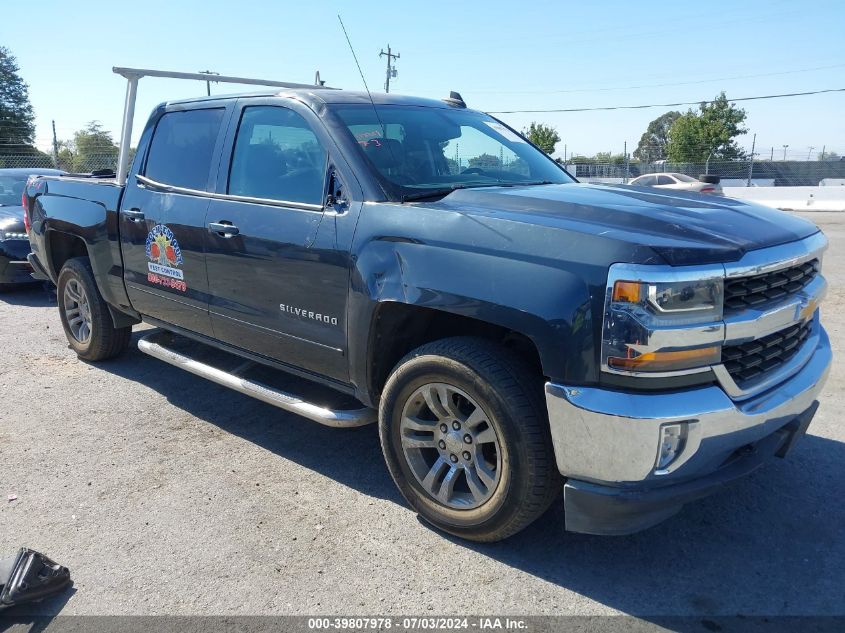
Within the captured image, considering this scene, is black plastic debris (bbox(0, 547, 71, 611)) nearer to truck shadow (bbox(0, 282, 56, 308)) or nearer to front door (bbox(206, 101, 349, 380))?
front door (bbox(206, 101, 349, 380))

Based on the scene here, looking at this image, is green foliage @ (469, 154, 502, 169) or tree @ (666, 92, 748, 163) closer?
green foliage @ (469, 154, 502, 169)

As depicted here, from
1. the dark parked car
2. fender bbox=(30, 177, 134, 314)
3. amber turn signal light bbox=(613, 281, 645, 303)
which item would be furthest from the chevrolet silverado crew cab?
the dark parked car

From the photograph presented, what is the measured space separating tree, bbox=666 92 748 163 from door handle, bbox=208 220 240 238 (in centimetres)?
5012

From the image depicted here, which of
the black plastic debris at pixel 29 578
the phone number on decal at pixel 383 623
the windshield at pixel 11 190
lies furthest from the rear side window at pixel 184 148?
the windshield at pixel 11 190

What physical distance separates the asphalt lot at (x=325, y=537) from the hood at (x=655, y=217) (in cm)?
133

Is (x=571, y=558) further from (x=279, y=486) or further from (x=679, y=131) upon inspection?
(x=679, y=131)

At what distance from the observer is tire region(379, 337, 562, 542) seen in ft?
8.71

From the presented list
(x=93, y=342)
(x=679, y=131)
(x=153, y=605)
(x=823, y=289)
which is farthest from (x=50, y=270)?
(x=679, y=131)

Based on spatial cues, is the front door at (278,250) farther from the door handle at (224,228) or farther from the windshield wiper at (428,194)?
the windshield wiper at (428,194)

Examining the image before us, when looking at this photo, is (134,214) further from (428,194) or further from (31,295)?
(31,295)

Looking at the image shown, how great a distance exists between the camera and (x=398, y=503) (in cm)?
339

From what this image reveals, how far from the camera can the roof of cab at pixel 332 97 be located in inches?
143

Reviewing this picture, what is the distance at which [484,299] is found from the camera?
8.75 ft

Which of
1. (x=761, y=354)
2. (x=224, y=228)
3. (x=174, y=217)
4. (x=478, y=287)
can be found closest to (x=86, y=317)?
(x=174, y=217)
